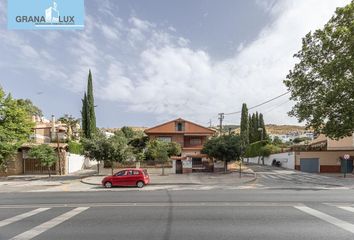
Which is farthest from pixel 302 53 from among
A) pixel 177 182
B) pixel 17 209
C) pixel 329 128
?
pixel 17 209

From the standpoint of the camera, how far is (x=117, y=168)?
121ft

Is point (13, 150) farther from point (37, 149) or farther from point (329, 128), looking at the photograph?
point (329, 128)

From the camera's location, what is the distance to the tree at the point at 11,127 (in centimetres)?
3525

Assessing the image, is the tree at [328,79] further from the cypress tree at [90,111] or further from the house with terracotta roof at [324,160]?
the cypress tree at [90,111]

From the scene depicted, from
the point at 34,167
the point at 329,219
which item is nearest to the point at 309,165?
the point at 34,167

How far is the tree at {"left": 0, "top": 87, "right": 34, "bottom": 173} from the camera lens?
35250 mm

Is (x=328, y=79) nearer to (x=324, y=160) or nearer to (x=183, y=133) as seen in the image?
(x=324, y=160)

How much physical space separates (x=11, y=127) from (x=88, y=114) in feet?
54.8

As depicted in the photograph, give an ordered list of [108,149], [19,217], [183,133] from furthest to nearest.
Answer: [183,133] < [108,149] < [19,217]

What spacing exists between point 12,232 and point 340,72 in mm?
30528

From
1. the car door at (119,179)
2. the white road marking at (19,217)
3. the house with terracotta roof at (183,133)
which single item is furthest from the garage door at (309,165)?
the white road marking at (19,217)

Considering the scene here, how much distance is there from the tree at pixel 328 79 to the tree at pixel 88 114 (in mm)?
29734

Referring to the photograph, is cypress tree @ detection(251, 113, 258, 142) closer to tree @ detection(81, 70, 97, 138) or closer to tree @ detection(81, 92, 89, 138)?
tree @ detection(81, 70, 97, 138)

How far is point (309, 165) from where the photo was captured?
44.9m
